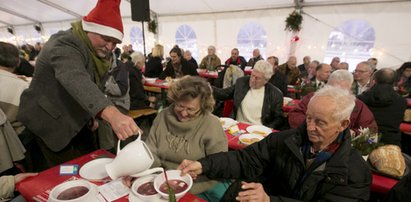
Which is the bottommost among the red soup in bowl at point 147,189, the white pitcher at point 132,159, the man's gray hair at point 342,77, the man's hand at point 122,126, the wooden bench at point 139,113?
the wooden bench at point 139,113

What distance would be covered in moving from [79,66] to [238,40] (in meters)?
9.37

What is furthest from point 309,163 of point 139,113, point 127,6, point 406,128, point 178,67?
point 127,6

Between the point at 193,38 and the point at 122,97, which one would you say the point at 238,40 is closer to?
the point at 193,38

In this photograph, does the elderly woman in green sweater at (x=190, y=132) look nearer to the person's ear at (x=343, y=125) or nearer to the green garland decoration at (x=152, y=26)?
the person's ear at (x=343, y=125)

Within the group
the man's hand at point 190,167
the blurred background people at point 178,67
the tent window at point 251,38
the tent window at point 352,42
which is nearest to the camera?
the man's hand at point 190,167

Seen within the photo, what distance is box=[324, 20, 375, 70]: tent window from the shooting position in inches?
293

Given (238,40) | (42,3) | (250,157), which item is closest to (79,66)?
(250,157)

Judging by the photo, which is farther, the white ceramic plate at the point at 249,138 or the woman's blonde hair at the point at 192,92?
the white ceramic plate at the point at 249,138

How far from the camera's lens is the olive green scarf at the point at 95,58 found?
1491mm

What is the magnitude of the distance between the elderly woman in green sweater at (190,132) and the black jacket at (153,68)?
515cm

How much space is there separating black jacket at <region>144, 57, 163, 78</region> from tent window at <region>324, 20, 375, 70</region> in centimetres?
605

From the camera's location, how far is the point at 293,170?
1.49m

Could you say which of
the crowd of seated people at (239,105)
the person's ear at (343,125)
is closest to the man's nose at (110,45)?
the crowd of seated people at (239,105)

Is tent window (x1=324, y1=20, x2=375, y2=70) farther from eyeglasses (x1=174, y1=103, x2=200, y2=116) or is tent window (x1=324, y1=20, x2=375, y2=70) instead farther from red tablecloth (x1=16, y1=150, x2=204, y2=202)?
red tablecloth (x1=16, y1=150, x2=204, y2=202)
